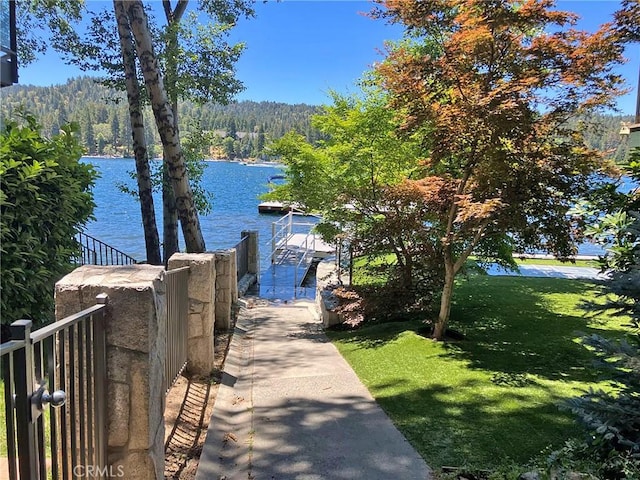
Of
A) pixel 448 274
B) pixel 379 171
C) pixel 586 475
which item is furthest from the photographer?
pixel 379 171

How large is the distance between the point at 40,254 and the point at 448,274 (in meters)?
4.67

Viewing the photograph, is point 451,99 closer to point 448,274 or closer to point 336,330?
point 448,274

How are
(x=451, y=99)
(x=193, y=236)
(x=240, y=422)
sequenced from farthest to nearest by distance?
(x=193, y=236)
(x=451, y=99)
(x=240, y=422)

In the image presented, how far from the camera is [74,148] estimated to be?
548 cm

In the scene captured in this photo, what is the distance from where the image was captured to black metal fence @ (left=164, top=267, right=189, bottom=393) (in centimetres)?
357

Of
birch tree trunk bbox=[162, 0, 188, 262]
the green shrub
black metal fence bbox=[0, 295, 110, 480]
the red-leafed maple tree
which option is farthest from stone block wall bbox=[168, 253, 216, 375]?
birch tree trunk bbox=[162, 0, 188, 262]

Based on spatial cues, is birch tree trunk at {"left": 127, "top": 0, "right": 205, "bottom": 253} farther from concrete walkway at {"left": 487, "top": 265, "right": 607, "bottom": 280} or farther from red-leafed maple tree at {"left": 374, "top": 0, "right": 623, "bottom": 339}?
concrete walkway at {"left": 487, "top": 265, "right": 607, "bottom": 280}

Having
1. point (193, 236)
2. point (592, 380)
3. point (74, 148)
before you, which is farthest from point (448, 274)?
point (74, 148)

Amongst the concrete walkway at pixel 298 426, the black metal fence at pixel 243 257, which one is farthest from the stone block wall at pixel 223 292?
the black metal fence at pixel 243 257

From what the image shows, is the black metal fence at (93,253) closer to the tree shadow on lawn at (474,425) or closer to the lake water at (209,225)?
the lake water at (209,225)

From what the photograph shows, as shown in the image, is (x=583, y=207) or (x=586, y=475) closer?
(x=586, y=475)

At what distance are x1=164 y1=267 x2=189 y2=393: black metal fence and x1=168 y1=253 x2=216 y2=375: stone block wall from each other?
0.55 feet

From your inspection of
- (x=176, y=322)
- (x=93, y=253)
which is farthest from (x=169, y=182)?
(x=176, y=322)

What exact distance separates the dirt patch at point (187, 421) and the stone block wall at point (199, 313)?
0.49 ft
